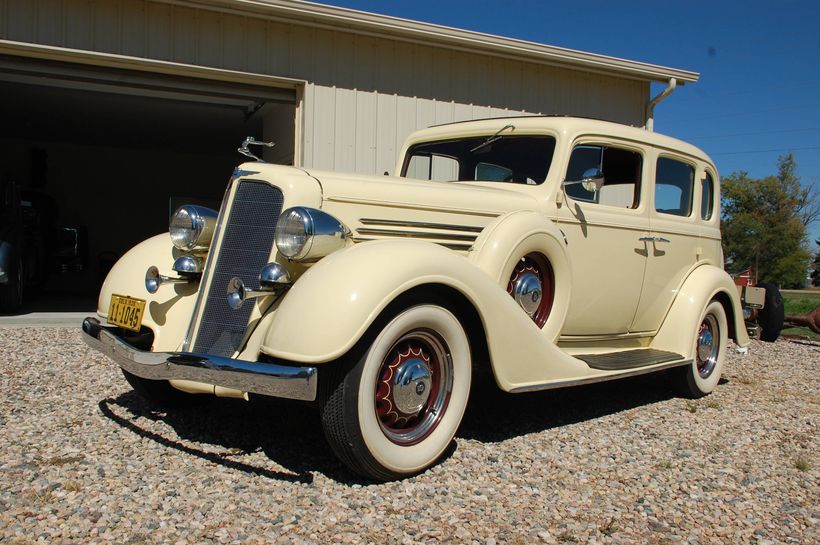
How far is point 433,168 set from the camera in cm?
496

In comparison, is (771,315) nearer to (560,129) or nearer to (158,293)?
(560,129)

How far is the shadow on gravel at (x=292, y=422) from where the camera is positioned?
123 inches

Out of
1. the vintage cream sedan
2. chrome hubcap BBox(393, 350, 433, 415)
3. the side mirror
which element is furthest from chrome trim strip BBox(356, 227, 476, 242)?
the side mirror

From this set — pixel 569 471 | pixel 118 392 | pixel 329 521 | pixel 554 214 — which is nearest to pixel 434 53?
pixel 554 214

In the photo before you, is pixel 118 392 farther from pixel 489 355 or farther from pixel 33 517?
pixel 489 355

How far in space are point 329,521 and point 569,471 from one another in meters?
1.23

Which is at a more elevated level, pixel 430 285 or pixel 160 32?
pixel 160 32

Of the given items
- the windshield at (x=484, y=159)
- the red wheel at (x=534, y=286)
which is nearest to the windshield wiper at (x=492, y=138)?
the windshield at (x=484, y=159)

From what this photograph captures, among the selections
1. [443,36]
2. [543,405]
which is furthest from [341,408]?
[443,36]

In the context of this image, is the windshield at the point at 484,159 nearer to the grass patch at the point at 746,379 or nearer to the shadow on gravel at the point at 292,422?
the shadow on gravel at the point at 292,422

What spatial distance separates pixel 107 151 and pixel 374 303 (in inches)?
582

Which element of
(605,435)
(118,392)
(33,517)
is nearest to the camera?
(33,517)

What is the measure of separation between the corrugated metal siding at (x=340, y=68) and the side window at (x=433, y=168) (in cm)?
301

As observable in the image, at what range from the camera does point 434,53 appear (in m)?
8.50
